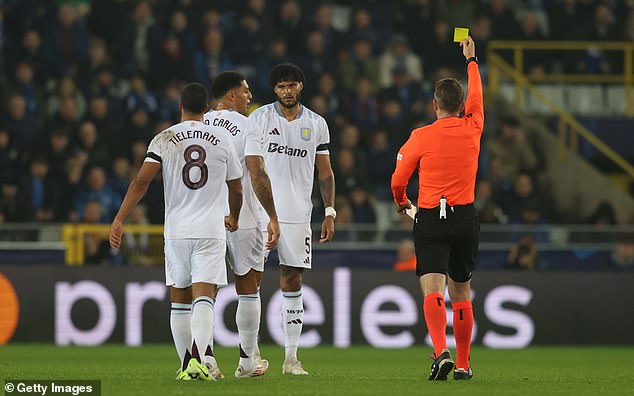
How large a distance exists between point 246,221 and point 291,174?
661 mm

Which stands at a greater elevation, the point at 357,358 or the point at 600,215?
the point at 600,215

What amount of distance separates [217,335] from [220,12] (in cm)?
738

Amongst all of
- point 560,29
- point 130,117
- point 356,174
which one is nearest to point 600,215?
point 356,174

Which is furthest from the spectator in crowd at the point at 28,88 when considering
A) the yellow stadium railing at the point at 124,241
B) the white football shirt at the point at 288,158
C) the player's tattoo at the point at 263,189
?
the player's tattoo at the point at 263,189

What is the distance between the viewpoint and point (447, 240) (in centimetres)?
984

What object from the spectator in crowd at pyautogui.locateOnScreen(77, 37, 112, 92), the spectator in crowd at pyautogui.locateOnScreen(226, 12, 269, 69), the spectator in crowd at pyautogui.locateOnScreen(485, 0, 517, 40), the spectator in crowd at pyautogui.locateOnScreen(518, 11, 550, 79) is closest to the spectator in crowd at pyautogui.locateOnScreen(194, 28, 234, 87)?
the spectator in crowd at pyautogui.locateOnScreen(226, 12, 269, 69)

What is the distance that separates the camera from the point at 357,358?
47.2 ft

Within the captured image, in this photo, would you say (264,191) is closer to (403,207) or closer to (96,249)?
(403,207)

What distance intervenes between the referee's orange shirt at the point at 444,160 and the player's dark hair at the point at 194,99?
4.74 ft

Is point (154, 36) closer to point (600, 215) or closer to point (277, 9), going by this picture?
point (277, 9)

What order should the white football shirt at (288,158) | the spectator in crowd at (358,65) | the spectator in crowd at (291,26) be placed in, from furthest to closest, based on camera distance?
the spectator in crowd at (291,26) → the spectator in crowd at (358,65) → the white football shirt at (288,158)

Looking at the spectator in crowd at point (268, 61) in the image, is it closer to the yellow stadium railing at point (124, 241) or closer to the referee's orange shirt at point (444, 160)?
the yellow stadium railing at point (124, 241)

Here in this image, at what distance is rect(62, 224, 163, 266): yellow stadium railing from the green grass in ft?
4.35

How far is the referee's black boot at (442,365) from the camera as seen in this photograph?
379 inches
